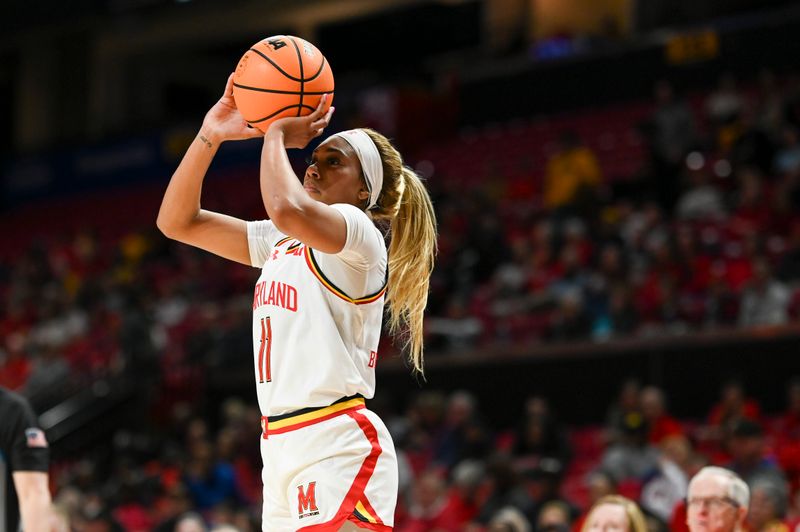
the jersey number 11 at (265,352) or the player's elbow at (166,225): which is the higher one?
the player's elbow at (166,225)

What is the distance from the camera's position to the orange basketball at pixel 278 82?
3717mm

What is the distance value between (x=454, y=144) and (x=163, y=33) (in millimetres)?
8254

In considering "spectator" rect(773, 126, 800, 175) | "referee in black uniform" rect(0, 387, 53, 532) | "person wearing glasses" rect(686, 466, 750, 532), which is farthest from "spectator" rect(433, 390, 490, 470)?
"referee in black uniform" rect(0, 387, 53, 532)

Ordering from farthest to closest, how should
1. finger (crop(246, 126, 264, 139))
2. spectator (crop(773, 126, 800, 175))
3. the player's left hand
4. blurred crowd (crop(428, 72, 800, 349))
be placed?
spectator (crop(773, 126, 800, 175)) < blurred crowd (crop(428, 72, 800, 349)) < finger (crop(246, 126, 264, 139)) < the player's left hand

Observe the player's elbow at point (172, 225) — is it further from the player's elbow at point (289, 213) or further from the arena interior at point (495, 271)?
the arena interior at point (495, 271)

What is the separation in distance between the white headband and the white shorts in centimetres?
→ 65

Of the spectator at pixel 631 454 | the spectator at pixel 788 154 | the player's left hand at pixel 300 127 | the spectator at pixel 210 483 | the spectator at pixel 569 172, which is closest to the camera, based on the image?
the player's left hand at pixel 300 127

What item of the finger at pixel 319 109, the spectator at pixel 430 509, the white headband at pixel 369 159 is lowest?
the spectator at pixel 430 509

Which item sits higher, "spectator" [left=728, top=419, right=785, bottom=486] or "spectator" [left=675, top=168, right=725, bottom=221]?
"spectator" [left=675, top=168, right=725, bottom=221]

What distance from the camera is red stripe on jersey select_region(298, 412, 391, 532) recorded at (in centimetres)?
349

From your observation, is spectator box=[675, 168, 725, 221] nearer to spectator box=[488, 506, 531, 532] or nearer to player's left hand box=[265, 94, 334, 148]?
spectator box=[488, 506, 531, 532]

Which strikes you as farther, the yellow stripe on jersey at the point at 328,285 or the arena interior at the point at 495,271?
the arena interior at the point at 495,271

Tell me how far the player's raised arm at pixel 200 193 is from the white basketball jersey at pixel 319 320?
372 mm

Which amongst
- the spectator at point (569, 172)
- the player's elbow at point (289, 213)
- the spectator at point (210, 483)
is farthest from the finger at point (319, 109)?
the spectator at point (569, 172)
